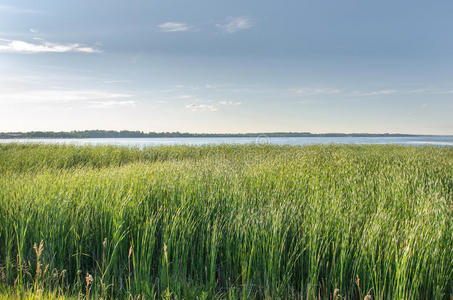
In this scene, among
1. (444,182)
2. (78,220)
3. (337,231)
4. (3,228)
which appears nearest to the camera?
(337,231)

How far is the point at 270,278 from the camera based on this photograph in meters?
3.29

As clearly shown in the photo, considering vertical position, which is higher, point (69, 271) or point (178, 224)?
point (178, 224)

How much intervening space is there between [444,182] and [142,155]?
43.8 feet

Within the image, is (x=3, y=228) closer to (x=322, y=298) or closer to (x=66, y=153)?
(x=322, y=298)

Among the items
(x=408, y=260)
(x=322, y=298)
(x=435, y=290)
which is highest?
(x=408, y=260)

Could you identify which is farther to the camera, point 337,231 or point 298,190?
point 298,190

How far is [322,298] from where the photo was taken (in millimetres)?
3281

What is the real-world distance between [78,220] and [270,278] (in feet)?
9.71

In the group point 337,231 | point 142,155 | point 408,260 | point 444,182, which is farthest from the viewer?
point 142,155

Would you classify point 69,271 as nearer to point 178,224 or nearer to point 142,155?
point 178,224

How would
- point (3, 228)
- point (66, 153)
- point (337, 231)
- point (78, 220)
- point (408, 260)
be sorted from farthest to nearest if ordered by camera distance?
point (66, 153) → point (3, 228) → point (78, 220) → point (337, 231) → point (408, 260)

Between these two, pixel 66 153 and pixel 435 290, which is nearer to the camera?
pixel 435 290

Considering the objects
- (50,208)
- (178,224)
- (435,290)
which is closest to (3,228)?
(50,208)

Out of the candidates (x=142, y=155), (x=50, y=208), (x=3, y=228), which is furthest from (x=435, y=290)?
(x=142, y=155)
